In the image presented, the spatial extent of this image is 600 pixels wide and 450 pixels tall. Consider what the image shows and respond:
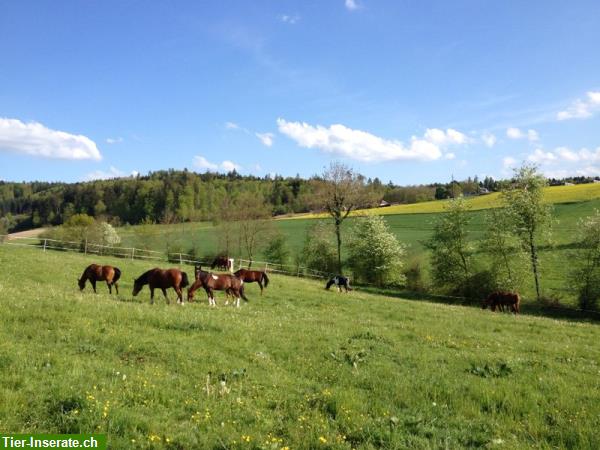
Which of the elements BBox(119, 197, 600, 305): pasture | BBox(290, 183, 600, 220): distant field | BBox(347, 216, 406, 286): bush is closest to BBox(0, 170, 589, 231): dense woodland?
BBox(290, 183, 600, 220): distant field

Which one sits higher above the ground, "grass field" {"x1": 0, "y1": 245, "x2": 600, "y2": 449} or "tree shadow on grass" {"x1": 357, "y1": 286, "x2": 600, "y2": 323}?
"grass field" {"x1": 0, "y1": 245, "x2": 600, "y2": 449}

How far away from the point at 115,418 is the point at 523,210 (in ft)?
148

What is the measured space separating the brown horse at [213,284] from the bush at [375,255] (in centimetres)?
3239

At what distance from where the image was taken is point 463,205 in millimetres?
48062

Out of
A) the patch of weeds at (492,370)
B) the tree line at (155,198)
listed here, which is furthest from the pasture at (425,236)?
the patch of weeds at (492,370)

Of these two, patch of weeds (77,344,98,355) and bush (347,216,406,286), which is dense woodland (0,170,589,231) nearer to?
bush (347,216,406,286)

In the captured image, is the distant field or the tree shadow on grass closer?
the tree shadow on grass

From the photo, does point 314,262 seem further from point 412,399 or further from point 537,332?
point 412,399

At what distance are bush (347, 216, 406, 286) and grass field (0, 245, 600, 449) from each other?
36299 mm

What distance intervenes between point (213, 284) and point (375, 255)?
113 ft

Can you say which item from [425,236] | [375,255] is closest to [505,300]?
[375,255]

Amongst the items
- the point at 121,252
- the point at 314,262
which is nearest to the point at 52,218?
the point at 121,252

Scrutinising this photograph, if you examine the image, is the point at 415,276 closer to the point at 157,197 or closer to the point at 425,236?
the point at 425,236

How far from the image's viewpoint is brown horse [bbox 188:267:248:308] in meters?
18.5
